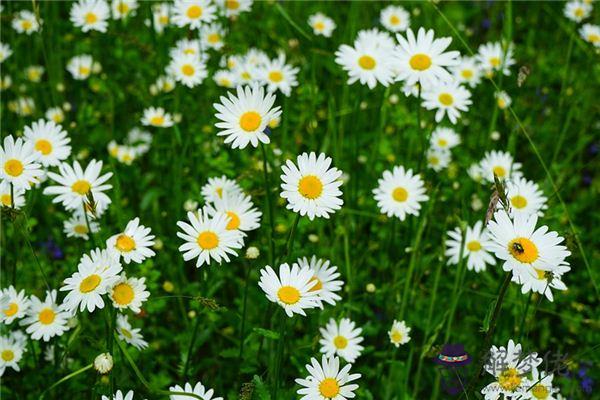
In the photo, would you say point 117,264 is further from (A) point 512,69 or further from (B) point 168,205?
(A) point 512,69

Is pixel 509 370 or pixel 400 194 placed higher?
pixel 400 194

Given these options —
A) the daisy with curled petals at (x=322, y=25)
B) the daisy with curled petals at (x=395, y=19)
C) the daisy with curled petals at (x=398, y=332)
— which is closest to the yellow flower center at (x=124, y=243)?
the daisy with curled petals at (x=398, y=332)

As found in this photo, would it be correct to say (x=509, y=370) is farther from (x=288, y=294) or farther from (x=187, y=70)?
(x=187, y=70)

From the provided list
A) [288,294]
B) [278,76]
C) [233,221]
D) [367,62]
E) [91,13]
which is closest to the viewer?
[288,294]

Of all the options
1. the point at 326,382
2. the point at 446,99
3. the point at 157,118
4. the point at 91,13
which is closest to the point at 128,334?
the point at 326,382

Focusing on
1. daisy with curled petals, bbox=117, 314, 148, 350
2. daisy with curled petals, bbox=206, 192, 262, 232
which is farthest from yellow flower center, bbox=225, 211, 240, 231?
daisy with curled petals, bbox=117, 314, 148, 350

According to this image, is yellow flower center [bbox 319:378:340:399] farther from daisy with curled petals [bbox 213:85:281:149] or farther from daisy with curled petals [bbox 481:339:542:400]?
daisy with curled petals [bbox 213:85:281:149]

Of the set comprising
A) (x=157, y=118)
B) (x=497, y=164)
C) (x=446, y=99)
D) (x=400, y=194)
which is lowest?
(x=400, y=194)
